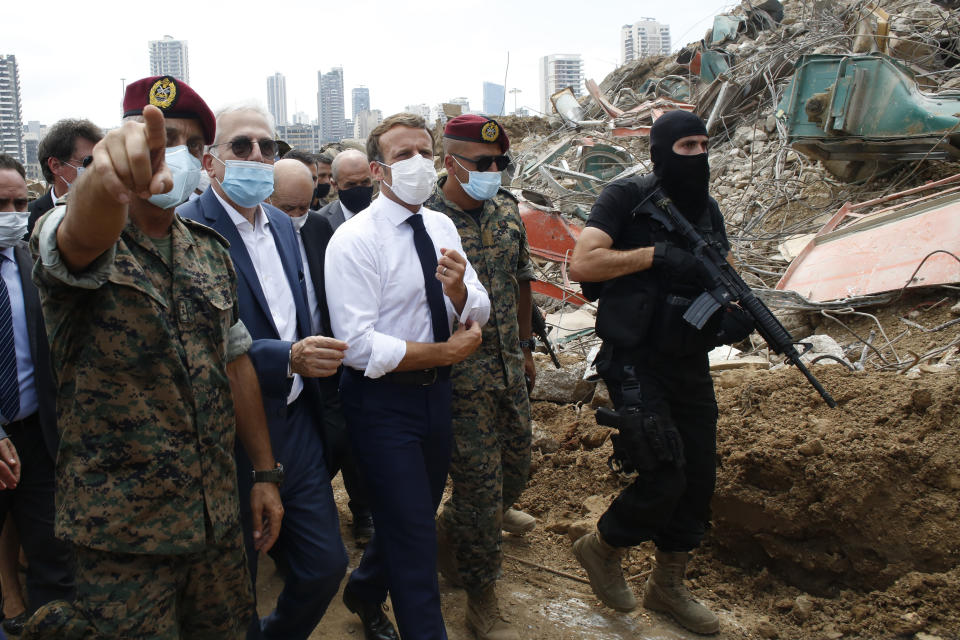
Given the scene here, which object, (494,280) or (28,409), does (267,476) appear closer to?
(28,409)

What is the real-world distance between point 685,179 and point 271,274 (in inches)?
67.7

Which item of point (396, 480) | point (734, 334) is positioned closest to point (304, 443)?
point (396, 480)

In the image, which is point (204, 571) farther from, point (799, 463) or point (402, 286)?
point (799, 463)

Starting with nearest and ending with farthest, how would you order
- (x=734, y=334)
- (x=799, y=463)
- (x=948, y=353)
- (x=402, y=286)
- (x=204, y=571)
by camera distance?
(x=204, y=571), (x=402, y=286), (x=734, y=334), (x=799, y=463), (x=948, y=353)

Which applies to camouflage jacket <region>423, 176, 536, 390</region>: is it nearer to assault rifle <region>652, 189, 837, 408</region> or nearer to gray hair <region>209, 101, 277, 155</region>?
assault rifle <region>652, 189, 837, 408</region>

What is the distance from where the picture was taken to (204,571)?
1.89 metres

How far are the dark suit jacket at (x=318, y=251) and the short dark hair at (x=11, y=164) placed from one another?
3.83 ft

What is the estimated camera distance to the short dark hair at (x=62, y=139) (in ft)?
11.1

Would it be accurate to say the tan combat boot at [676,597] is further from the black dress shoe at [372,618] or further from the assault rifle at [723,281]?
the black dress shoe at [372,618]

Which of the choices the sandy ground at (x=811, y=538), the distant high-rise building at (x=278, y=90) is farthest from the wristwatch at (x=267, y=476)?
the distant high-rise building at (x=278, y=90)

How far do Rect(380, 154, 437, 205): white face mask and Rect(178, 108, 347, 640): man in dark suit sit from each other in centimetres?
42

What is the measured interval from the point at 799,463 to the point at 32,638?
9.79ft

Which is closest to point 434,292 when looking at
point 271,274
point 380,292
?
point 380,292

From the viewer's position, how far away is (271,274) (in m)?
2.51
